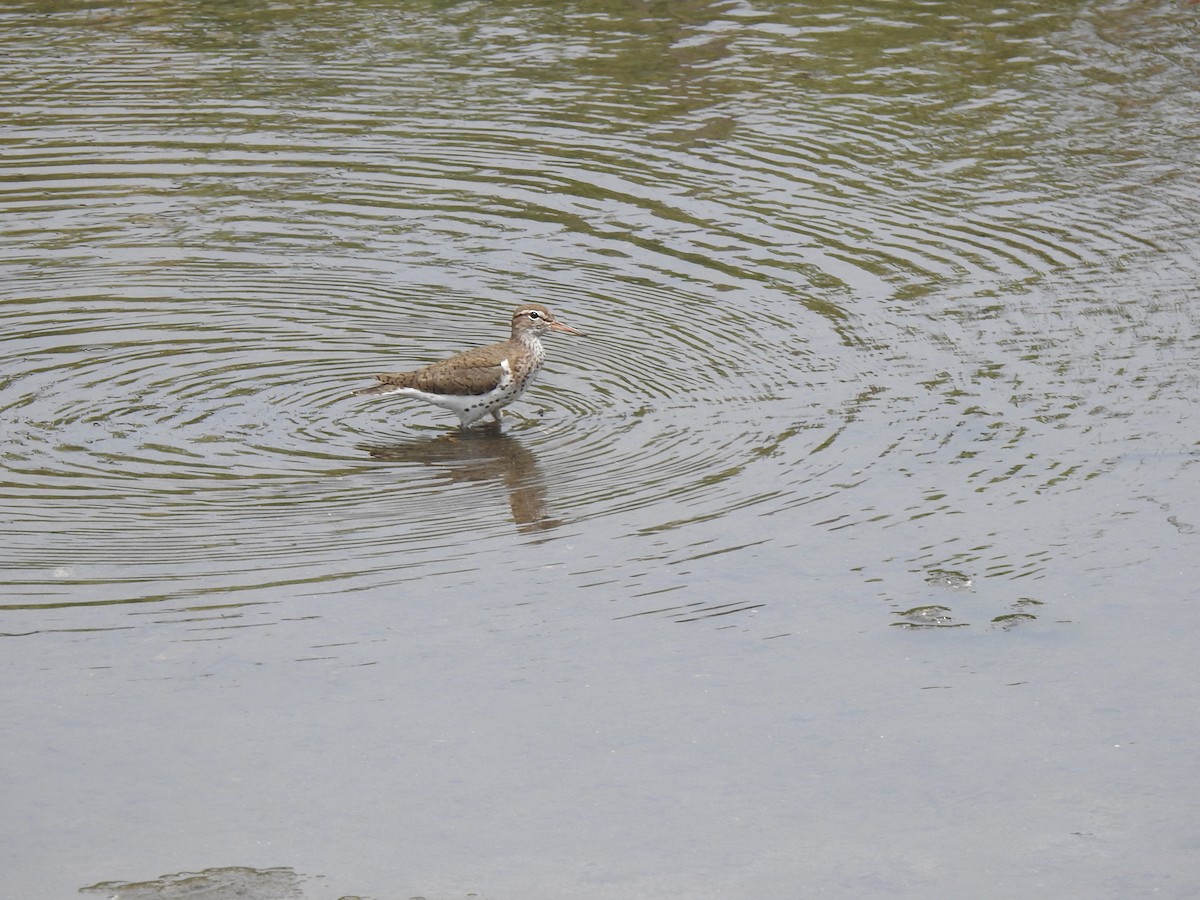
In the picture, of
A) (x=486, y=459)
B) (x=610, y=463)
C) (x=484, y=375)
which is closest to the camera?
(x=610, y=463)

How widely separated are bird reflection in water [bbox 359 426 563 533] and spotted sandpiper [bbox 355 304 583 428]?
0.83 ft

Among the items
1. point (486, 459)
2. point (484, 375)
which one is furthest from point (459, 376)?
point (486, 459)

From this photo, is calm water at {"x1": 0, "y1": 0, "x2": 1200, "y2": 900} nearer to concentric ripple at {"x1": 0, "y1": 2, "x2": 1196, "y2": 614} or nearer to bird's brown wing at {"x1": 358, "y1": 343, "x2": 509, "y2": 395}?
concentric ripple at {"x1": 0, "y1": 2, "x2": 1196, "y2": 614}

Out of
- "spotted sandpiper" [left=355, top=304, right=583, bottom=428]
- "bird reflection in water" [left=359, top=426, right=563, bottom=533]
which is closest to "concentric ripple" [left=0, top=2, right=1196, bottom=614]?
"bird reflection in water" [left=359, top=426, right=563, bottom=533]

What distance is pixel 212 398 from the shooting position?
1488 cm

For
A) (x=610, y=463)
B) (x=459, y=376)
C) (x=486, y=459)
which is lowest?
(x=486, y=459)

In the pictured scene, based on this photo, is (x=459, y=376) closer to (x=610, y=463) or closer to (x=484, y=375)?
(x=484, y=375)

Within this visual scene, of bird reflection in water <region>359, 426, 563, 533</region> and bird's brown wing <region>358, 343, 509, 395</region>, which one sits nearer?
bird reflection in water <region>359, 426, 563, 533</region>

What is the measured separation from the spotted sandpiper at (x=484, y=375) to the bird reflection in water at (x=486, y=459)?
25 cm

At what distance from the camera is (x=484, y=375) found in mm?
14398

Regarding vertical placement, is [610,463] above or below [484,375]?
below

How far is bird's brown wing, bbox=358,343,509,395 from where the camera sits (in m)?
A: 14.4

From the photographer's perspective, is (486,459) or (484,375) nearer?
(486,459)

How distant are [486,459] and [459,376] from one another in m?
0.85
